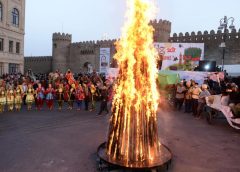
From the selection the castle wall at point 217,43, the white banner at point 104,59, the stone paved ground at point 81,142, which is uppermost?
the castle wall at point 217,43

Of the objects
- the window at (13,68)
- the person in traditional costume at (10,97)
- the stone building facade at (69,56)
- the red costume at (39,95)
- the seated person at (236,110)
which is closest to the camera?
the seated person at (236,110)

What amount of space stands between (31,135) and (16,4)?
1132 inches

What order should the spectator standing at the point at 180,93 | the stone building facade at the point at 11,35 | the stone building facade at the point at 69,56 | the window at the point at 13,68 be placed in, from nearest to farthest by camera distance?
1. the spectator standing at the point at 180,93
2. the stone building facade at the point at 11,35
3. the window at the point at 13,68
4. the stone building facade at the point at 69,56

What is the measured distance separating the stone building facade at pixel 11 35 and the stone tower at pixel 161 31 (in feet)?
60.3

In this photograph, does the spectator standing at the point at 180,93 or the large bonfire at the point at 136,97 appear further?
the spectator standing at the point at 180,93

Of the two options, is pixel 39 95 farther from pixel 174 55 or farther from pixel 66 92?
pixel 174 55

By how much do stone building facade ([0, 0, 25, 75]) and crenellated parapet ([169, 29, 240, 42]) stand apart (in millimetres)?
20753

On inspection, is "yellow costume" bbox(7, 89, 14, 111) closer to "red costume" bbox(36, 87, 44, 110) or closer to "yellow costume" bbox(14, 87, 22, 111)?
"yellow costume" bbox(14, 87, 22, 111)

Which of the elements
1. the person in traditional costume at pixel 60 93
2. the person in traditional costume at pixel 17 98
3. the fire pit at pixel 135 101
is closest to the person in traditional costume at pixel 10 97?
the person in traditional costume at pixel 17 98

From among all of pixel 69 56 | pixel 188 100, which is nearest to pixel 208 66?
pixel 188 100

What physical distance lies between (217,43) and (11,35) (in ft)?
84.4

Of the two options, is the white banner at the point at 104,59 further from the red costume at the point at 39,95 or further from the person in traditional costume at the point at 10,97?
the person in traditional costume at the point at 10,97

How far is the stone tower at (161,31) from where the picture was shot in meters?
41.1

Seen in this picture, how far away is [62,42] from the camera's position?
168 ft
